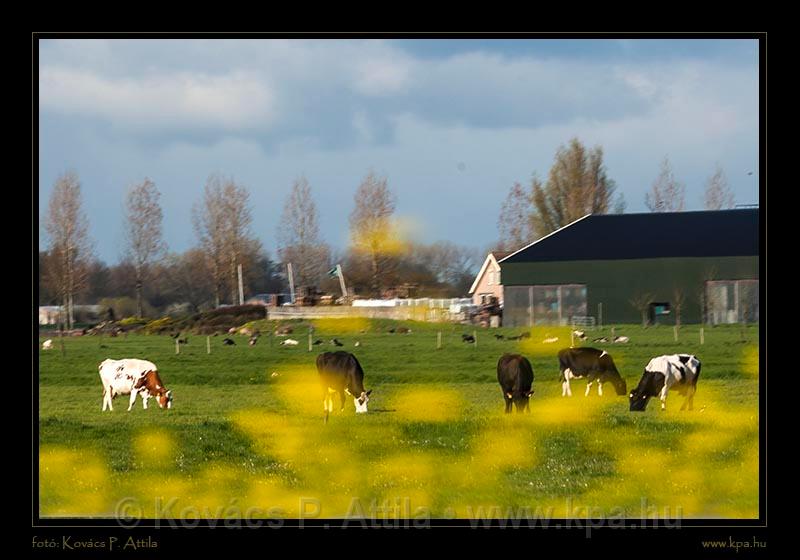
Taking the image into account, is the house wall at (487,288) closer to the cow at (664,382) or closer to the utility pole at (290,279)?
the utility pole at (290,279)

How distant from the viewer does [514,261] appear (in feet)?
81.0

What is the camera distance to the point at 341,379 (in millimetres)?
19703

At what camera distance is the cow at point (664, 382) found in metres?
19.2

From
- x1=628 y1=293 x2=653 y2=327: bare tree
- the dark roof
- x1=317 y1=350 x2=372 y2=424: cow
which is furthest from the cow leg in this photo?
x1=628 y1=293 x2=653 y2=327: bare tree

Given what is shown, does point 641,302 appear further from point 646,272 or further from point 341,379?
point 341,379

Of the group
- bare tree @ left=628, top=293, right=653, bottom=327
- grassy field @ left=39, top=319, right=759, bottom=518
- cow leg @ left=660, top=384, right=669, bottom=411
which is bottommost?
grassy field @ left=39, top=319, right=759, bottom=518

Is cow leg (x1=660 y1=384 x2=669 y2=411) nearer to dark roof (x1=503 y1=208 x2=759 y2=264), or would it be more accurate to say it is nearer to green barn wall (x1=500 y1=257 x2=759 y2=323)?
dark roof (x1=503 y1=208 x2=759 y2=264)

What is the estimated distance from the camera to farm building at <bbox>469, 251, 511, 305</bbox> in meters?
21.5

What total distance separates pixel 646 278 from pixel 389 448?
18342mm

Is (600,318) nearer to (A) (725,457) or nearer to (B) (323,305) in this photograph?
(B) (323,305)

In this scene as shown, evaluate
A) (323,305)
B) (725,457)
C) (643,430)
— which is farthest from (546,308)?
(725,457)

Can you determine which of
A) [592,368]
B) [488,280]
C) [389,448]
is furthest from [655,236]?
[389,448]

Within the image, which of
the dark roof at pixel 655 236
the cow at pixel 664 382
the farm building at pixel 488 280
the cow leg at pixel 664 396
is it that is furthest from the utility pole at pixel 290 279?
the dark roof at pixel 655 236

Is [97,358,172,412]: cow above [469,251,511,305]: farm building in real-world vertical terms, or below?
below
